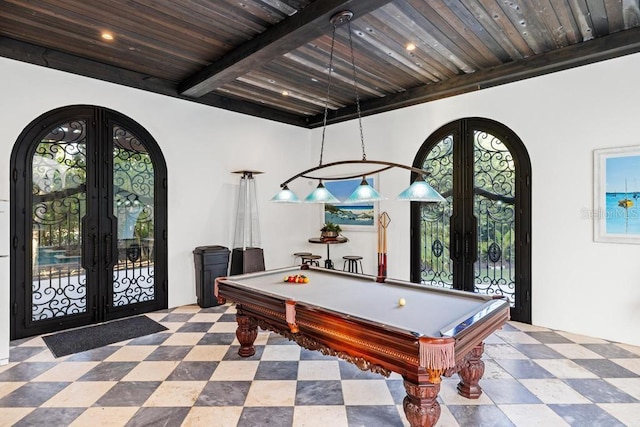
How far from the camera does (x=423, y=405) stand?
6.37 ft

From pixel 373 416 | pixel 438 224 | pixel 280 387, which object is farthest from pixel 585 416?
pixel 438 224

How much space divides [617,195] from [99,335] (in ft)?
19.6

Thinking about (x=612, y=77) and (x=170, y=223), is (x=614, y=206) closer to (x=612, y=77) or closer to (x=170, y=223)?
(x=612, y=77)

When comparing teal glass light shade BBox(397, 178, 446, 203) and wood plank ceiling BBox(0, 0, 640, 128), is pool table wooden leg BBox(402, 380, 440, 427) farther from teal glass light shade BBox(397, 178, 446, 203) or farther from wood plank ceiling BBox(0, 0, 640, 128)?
wood plank ceiling BBox(0, 0, 640, 128)

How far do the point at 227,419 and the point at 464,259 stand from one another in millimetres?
3649

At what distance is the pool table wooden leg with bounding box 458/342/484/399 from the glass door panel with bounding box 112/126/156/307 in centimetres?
412

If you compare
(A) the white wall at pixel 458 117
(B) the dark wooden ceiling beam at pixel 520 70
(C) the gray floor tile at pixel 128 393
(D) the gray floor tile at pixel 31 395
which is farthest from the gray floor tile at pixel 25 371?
(B) the dark wooden ceiling beam at pixel 520 70

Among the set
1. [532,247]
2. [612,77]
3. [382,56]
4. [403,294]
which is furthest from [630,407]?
[382,56]

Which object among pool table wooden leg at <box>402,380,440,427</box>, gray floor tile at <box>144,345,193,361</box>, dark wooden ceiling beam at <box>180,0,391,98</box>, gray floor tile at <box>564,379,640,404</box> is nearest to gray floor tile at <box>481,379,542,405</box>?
gray floor tile at <box>564,379,640,404</box>

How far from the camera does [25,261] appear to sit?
3805 mm

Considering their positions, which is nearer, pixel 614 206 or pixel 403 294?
pixel 403 294

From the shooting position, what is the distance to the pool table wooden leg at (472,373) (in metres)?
2.56

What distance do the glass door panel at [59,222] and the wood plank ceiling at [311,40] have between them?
95 centimetres

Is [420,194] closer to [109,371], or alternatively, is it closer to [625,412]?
[625,412]
